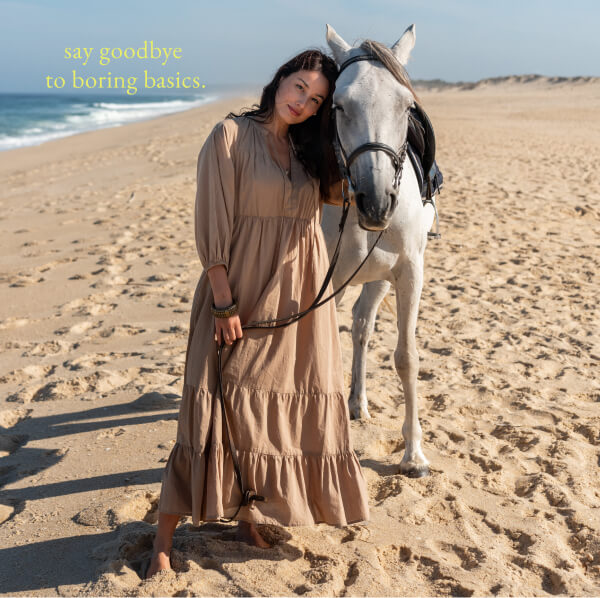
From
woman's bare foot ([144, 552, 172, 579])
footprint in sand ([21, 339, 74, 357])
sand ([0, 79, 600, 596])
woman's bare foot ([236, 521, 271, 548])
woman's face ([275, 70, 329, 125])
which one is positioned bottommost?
footprint in sand ([21, 339, 74, 357])

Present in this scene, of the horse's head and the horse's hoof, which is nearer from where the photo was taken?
the horse's head

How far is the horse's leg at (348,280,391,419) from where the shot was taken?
4227mm

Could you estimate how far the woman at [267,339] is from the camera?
2.50 metres

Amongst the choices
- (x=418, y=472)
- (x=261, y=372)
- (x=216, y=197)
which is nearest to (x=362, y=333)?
(x=418, y=472)

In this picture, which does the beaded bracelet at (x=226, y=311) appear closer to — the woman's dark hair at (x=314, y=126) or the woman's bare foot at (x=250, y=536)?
the woman's dark hair at (x=314, y=126)

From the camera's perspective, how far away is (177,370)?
4.84 m

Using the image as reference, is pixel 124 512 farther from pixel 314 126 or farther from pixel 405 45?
pixel 405 45

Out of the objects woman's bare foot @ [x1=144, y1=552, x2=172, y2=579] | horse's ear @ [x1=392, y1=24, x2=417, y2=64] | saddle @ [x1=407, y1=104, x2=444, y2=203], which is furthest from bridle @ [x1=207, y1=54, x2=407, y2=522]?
saddle @ [x1=407, y1=104, x2=444, y2=203]

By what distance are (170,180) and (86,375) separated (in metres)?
9.13

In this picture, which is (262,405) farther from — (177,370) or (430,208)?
(177,370)

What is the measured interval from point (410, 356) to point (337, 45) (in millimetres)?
1605

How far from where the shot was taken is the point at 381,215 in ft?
7.96

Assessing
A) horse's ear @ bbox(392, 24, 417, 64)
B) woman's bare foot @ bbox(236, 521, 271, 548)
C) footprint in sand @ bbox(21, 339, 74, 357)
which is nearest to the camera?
woman's bare foot @ bbox(236, 521, 271, 548)

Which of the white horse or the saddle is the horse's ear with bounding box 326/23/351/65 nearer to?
the white horse
